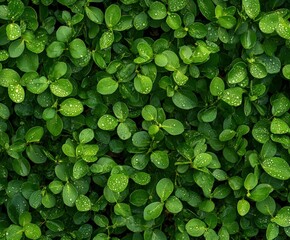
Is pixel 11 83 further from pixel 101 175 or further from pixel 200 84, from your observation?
pixel 200 84

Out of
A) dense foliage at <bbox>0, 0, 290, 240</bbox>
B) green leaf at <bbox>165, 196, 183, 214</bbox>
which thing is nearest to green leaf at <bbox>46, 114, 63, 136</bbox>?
dense foliage at <bbox>0, 0, 290, 240</bbox>

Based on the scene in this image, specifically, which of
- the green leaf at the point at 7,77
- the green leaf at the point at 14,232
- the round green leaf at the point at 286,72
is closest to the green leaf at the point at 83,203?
the green leaf at the point at 14,232

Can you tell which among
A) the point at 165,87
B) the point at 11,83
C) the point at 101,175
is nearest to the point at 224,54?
the point at 165,87

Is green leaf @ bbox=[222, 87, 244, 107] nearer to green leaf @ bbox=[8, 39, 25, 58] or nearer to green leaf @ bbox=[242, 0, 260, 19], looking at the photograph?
green leaf @ bbox=[242, 0, 260, 19]

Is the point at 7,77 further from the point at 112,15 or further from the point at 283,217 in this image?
the point at 283,217

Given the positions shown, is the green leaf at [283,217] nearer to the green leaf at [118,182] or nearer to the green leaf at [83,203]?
the green leaf at [118,182]

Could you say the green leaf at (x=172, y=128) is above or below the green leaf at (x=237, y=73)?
below
